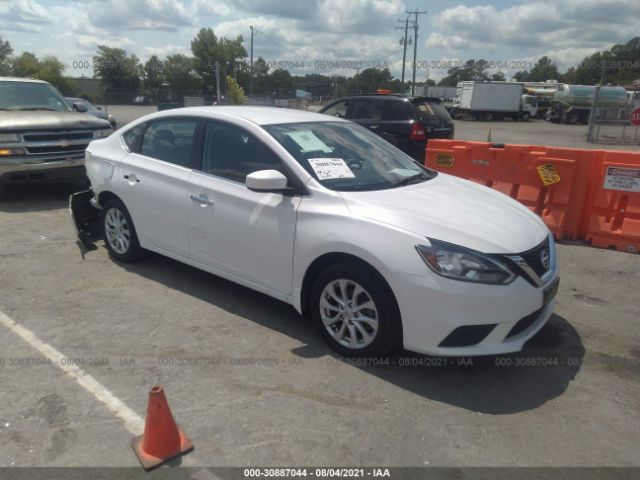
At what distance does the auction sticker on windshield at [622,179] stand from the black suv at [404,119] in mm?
4014

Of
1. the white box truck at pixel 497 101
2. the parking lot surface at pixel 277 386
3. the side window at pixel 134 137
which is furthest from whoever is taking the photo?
the white box truck at pixel 497 101

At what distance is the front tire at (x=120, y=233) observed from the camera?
530cm

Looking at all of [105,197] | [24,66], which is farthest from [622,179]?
[24,66]

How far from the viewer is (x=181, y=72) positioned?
289ft

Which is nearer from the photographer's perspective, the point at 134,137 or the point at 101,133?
the point at 134,137

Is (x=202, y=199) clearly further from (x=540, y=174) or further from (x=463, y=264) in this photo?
(x=540, y=174)

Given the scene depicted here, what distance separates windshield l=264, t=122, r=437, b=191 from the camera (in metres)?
3.96

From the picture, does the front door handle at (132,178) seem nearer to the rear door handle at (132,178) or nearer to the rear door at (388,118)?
the rear door handle at (132,178)

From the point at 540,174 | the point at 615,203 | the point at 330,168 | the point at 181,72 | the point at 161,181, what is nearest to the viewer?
the point at 330,168

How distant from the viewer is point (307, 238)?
372cm

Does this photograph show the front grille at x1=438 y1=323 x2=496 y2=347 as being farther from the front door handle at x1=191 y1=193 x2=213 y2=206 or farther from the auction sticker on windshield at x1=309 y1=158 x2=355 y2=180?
the front door handle at x1=191 y1=193 x2=213 y2=206

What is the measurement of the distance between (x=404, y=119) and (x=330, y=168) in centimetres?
642

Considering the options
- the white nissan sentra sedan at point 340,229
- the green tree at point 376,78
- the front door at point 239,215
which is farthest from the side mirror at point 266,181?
the green tree at point 376,78

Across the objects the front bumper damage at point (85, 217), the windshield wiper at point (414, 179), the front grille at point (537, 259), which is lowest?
the front bumper damage at point (85, 217)
